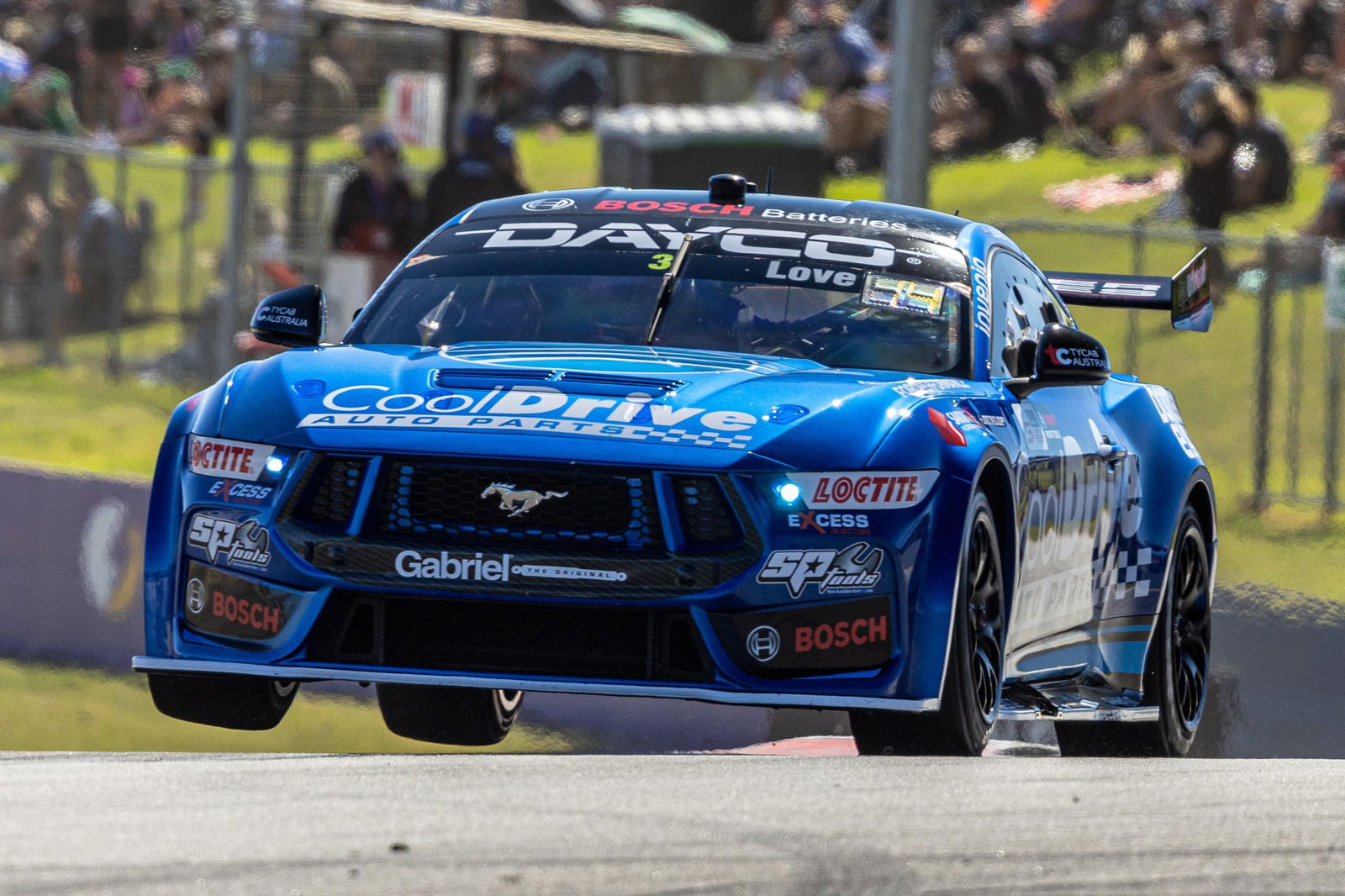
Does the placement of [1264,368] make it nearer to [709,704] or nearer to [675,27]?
[709,704]

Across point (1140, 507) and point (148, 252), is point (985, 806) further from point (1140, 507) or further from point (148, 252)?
point (148, 252)

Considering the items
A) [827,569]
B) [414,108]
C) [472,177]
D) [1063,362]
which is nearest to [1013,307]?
[1063,362]

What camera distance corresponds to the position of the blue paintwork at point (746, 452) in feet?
18.4

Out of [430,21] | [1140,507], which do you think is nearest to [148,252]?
[430,21]

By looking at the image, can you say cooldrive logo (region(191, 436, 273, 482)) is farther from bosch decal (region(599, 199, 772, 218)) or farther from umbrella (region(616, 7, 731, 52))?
umbrella (region(616, 7, 731, 52))

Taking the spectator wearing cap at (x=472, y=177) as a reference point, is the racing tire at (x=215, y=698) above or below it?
below

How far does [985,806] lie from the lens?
15.5ft

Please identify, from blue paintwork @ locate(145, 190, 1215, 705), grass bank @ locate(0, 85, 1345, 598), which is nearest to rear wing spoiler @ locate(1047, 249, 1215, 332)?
blue paintwork @ locate(145, 190, 1215, 705)

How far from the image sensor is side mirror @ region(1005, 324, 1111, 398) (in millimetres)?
6820

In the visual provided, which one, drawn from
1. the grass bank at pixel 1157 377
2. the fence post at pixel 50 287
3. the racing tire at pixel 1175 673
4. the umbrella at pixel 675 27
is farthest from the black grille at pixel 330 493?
the umbrella at pixel 675 27

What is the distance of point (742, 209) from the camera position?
730 centimetres

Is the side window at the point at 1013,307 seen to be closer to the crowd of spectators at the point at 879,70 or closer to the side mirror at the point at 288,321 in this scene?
the side mirror at the point at 288,321

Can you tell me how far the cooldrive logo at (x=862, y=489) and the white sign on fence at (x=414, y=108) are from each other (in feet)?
41.5

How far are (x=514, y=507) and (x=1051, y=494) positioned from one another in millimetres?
1845
